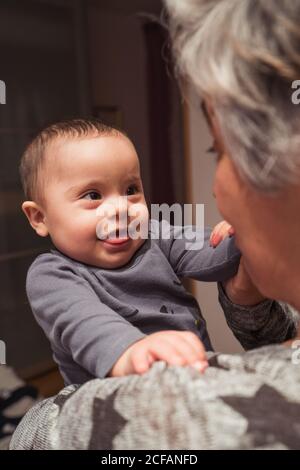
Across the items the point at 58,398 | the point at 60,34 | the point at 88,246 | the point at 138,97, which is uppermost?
the point at 60,34

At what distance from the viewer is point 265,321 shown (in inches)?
39.4

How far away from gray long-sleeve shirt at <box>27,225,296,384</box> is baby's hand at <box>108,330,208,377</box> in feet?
0.08

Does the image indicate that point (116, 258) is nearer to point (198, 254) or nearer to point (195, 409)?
point (198, 254)

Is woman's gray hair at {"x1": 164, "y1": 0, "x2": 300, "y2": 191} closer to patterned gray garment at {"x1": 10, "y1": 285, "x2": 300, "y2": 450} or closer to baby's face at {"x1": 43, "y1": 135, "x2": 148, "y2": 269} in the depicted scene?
patterned gray garment at {"x1": 10, "y1": 285, "x2": 300, "y2": 450}

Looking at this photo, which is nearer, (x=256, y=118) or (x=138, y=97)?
(x=256, y=118)

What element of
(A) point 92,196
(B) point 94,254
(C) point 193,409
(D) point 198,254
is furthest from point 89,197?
(C) point 193,409

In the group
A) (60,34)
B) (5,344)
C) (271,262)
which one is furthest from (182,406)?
(60,34)

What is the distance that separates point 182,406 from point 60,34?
3.22 metres

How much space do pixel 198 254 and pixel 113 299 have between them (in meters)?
0.23

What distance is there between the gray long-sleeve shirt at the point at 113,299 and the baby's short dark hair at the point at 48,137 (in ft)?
0.50

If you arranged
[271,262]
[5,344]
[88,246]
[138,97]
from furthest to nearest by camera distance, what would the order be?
[138,97]
[5,344]
[88,246]
[271,262]

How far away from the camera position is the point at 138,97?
371 centimetres

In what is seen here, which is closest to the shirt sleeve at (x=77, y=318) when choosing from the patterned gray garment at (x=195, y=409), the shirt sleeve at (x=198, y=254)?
the patterned gray garment at (x=195, y=409)
